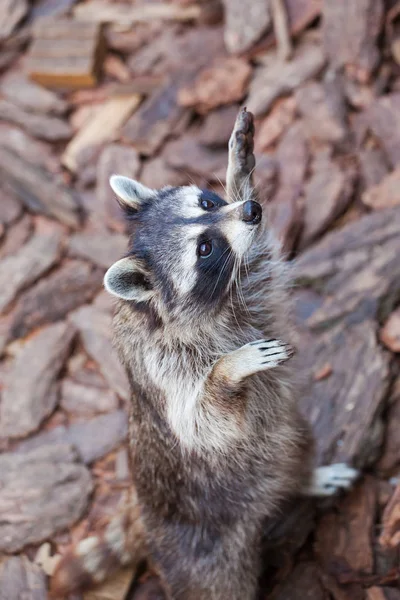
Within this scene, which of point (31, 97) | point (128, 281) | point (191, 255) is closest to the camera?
point (128, 281)

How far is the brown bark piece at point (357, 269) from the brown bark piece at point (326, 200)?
176mm

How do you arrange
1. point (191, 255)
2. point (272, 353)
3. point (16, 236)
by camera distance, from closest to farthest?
point (272, 353)
point (191, 255)
point (16, 236)

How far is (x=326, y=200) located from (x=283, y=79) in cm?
99

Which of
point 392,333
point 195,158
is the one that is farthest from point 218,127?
point 392,333

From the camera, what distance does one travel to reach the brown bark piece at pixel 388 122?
15.2 feet

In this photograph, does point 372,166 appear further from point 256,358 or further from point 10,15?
point 10,15

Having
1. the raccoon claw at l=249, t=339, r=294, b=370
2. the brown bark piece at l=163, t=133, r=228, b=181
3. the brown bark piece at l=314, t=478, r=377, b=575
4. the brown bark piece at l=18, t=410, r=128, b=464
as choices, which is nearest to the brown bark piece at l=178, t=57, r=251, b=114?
the brown bark piece at l=163, t=133, r=228, b=181

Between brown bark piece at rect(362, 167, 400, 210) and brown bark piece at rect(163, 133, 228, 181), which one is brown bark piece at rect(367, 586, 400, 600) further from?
brown bark piece at rect(163, 133, 228, 181)

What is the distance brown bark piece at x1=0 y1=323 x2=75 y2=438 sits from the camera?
4367mm

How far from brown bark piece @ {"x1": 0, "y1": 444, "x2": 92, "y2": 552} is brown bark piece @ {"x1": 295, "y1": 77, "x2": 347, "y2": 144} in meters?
2.54

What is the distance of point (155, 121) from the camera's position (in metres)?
5.30

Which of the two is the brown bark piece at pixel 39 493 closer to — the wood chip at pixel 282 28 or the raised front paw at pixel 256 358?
the raised front paw at pixel 256 358

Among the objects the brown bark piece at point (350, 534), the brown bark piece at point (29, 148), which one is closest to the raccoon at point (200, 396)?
the brown bark piece at point (350, 534)

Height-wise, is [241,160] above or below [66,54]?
below
